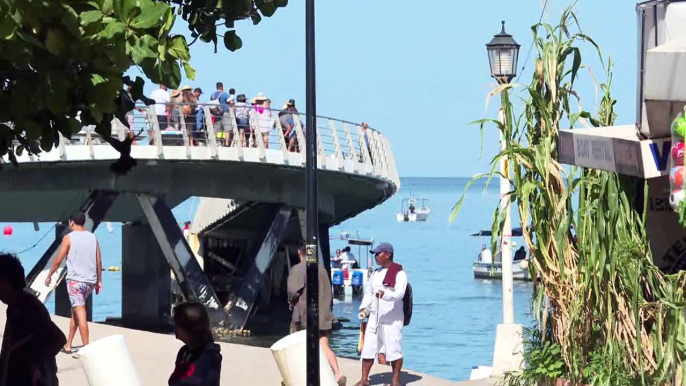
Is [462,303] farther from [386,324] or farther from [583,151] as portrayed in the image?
[583,151]

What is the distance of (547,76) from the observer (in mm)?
9789

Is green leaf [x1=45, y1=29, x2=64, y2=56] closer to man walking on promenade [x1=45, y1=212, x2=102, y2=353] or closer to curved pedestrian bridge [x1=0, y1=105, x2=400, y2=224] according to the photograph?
man walking on promenade [x1=45, y1=212, x2=102, y2=353]

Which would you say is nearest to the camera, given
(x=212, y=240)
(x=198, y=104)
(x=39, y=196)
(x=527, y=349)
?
(x=527, y=349)

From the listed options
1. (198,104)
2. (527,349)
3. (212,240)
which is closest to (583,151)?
(527,349)

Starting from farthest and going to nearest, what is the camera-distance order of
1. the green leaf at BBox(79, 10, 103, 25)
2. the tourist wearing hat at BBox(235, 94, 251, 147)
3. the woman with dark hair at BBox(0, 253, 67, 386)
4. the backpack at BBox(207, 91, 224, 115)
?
1. the tourist wearing hat at BBox(235, 94, 251, 147)
2. the backpack at BBox(207, 91, 224, 115)
3. the woman with dark hair at BBox(0, 253, 67, 386)
4. the green leaf at BBox(79, 10, 103, 25)

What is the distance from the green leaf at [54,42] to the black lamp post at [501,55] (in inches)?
420

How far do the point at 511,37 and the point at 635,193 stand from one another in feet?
23.9

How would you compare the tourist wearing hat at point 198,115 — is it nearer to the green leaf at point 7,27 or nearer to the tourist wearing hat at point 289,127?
the tourist wearing hat at point 289,127

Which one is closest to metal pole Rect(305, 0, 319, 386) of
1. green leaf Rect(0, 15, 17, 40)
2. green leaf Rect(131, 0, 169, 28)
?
green leaf Rect(131, 0, 169, 28)

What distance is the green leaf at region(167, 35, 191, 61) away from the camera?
616 cm

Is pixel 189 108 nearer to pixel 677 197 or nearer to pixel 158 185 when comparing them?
pixel 158 185

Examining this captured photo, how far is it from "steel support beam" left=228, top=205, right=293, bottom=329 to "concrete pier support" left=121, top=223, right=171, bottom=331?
10.1ft

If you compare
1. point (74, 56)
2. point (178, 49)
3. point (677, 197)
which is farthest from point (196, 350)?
point (677, 197)

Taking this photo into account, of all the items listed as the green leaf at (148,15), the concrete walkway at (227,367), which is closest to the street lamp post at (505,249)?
the concrete walkway at (227,367)
